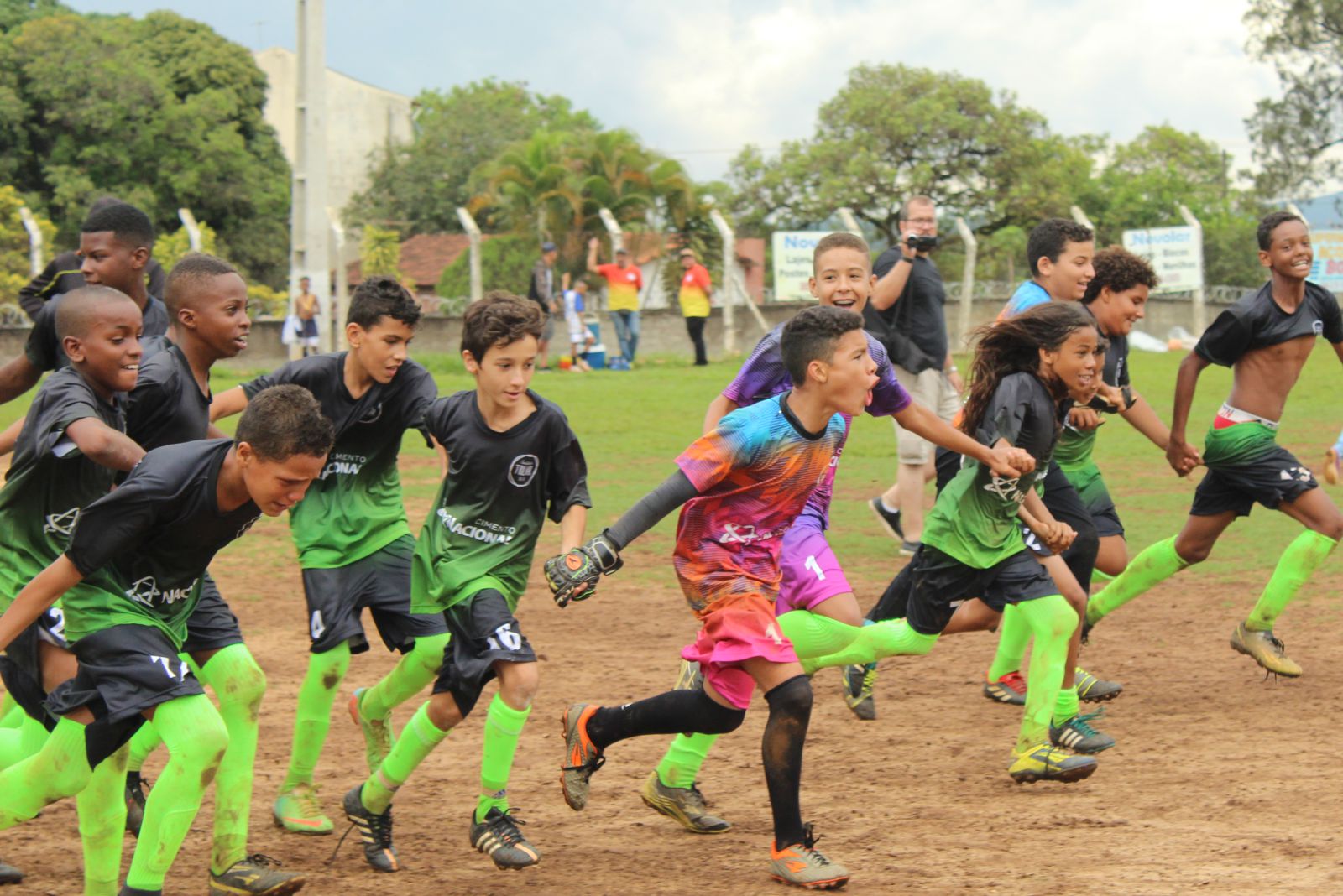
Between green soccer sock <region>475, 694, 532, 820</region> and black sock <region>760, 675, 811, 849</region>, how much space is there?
86 centimetres

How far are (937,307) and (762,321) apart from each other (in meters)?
16.6

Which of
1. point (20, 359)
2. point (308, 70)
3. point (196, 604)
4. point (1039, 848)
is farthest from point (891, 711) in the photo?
point (308, 70)

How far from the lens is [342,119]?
208 feet

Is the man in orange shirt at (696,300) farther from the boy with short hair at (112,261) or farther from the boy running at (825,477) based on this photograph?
the boy with short hair at (112,261)

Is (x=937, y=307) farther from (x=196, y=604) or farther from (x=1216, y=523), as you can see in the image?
(x=196, y=604)

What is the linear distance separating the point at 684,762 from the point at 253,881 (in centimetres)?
156

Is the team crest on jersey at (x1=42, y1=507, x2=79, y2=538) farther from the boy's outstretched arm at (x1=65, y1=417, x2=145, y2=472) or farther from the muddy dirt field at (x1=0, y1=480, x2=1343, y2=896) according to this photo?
the muddy dirt field at (x1=0, y1=480, x2=1343, y2=896)

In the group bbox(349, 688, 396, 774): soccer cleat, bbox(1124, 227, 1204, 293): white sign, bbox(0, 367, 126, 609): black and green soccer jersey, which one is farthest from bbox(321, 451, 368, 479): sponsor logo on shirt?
bbox(1124, 227, 1204, 293): white sign

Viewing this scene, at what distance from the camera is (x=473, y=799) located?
580cm

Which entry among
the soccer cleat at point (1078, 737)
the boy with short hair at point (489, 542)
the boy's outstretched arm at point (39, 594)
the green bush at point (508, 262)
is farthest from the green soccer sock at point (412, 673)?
the green bush at point (508, 262)

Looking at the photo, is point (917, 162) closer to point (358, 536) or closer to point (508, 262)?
point (508, 262)

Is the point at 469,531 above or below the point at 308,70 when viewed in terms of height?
below

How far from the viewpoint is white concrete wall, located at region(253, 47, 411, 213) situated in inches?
2398

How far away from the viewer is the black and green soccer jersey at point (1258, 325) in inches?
304
